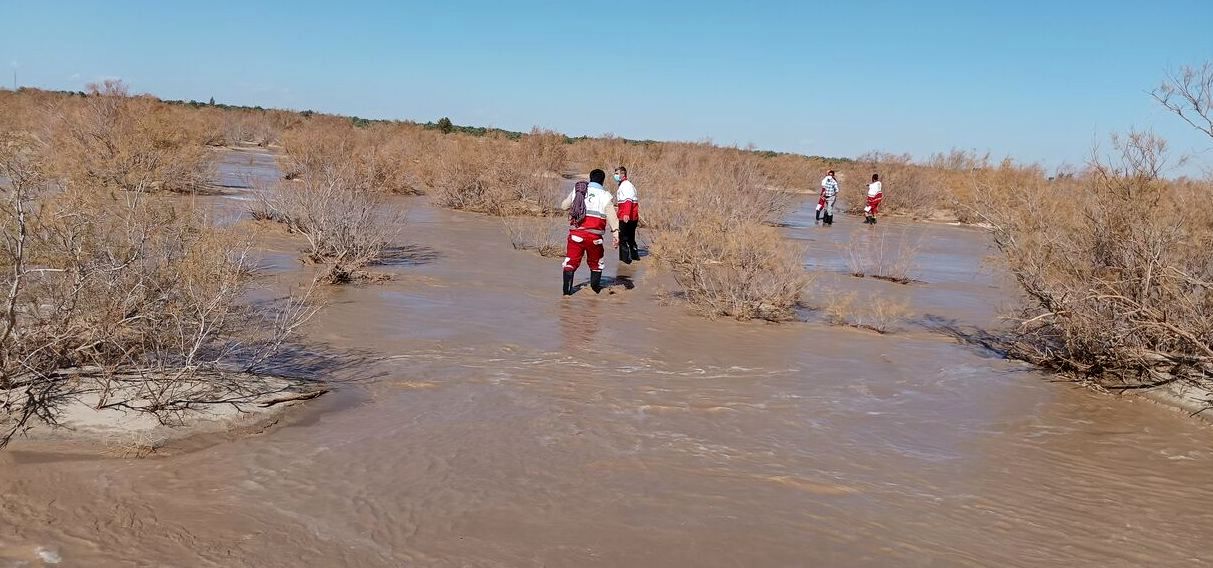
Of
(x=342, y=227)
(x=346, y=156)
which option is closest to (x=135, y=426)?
(x=342, y=227)

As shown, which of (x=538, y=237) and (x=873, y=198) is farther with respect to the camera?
(x=873, y=198)

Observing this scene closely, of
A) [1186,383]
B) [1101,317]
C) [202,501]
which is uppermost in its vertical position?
[1101,317]

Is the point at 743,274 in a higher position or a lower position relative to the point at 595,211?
lower

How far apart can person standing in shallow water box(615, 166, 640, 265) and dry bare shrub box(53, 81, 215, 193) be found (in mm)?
8729

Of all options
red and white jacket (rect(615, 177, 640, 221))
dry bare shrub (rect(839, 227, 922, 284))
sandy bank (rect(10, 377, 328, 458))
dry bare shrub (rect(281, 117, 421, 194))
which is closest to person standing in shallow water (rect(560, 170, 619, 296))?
red and white jacket (rect(615, 177, 640, 221))

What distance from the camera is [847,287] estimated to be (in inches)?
483

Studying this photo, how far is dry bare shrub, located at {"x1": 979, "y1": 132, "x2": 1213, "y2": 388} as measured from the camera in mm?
6453

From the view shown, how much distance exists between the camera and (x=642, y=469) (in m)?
4.80

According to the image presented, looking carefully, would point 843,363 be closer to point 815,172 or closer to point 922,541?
point 922,541

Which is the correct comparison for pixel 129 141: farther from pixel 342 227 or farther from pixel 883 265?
pixel 883 265

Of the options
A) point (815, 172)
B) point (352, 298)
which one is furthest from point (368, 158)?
point (815, 172)

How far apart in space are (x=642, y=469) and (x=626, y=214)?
8765mm

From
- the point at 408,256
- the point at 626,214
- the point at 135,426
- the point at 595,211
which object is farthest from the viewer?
the point at 626,214

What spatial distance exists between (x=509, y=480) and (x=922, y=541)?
2078 millimetres
